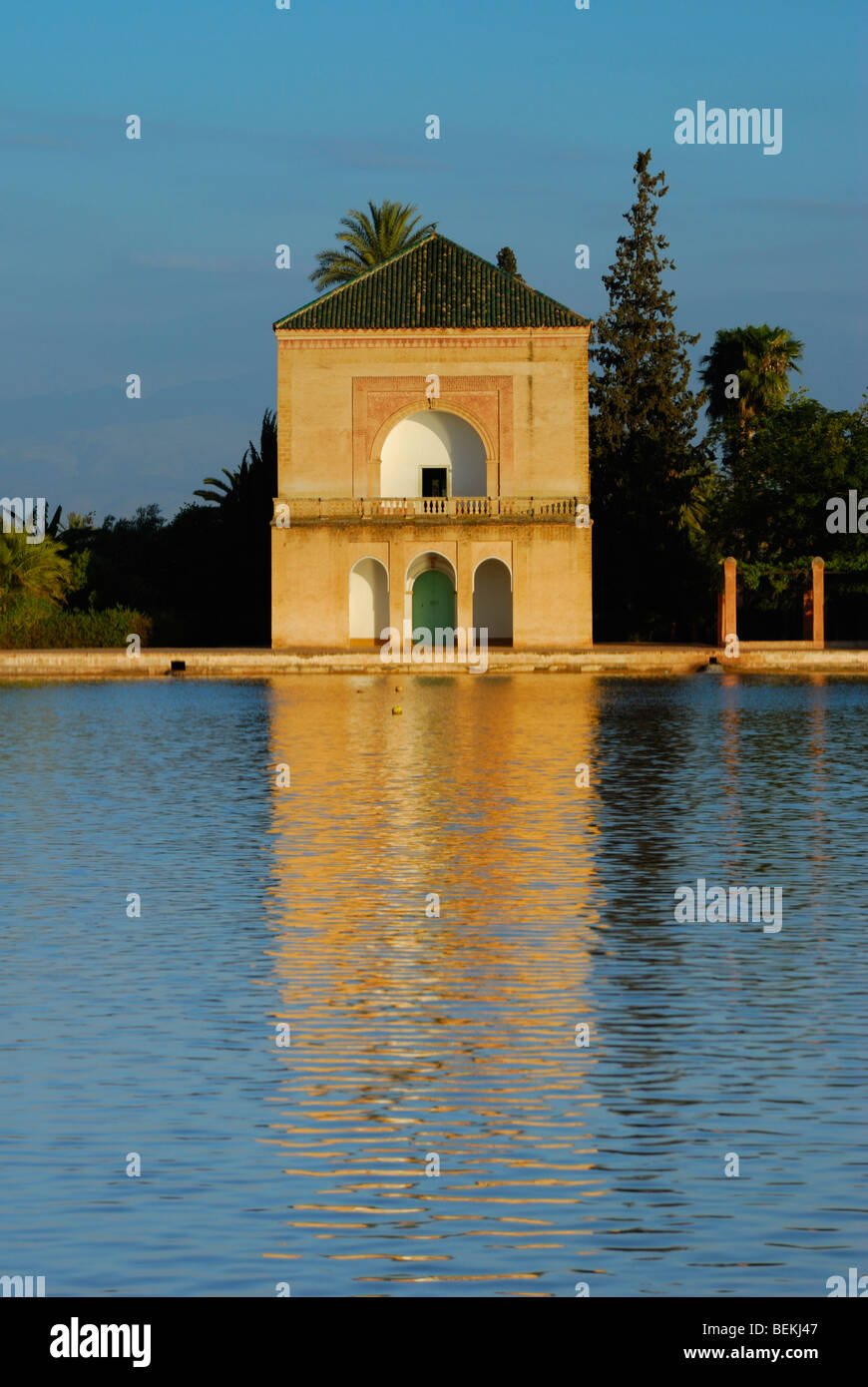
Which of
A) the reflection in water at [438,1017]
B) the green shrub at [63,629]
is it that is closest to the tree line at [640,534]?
the green shrub at [63,629]

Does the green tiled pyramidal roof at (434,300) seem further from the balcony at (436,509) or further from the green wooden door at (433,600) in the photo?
the green wooden door at (433,600)

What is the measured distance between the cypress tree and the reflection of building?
568 centimetres

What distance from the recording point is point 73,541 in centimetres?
5488

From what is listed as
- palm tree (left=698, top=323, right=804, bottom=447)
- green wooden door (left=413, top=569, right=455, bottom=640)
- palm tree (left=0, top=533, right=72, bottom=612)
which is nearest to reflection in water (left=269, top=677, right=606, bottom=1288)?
green wooden door (left=413, top=569, right=455, bottom=640)

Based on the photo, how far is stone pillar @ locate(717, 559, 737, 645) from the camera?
44.2m

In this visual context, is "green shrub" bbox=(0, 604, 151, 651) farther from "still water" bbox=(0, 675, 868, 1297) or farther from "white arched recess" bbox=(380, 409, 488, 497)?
"still water" bbox=(0, 675, 868, 1297)

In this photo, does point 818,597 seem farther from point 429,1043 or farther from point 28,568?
point 429,1043

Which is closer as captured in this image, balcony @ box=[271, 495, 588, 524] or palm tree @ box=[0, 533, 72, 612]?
balcony @ box=[271, 495, 588, 524]

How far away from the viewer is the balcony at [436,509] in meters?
45.0

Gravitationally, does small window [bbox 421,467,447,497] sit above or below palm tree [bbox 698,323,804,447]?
below

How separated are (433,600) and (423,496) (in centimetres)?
238

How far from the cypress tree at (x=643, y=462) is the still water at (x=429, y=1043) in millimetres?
33243
